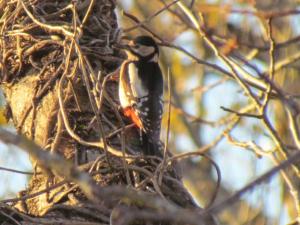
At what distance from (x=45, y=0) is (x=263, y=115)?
1.24 meters

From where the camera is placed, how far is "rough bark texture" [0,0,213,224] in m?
2.73

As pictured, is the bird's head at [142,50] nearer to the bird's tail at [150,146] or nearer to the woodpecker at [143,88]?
the woodpecker at [143,88]

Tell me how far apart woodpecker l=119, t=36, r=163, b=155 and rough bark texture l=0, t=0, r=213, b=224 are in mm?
136

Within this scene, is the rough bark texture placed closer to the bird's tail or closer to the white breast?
the bird's tail

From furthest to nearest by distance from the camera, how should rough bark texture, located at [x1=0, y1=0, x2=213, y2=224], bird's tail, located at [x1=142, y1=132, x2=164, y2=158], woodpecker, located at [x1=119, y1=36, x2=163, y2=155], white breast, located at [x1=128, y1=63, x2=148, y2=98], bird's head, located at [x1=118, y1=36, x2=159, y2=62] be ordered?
bird's head, located at [x1=118, y1=36, x2=159, y2=62], white breast, located at [x1=128, y1=63, x2=148, y2=98], woodpecker, located at [x1=119, y1=36, x2=163, y2=155], bird's tail, located at [x1=142, y1=132, x2=164, y2=158], rough bark texture, located at [x1=0, y1=0, x2=213, y2=224]

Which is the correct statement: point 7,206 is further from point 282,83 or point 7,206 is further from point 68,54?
point 282,83

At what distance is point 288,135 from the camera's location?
21.0 feet

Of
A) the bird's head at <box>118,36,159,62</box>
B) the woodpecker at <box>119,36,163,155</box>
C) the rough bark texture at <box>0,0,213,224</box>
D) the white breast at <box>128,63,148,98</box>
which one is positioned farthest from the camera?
the bird's head at <box>118,36,159,62</box>

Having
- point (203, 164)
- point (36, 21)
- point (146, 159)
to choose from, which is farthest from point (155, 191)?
point (203, 164)

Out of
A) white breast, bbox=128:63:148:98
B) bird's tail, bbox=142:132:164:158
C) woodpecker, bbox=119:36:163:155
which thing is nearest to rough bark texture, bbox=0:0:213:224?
bird's tail, bbox=142:132:164:158

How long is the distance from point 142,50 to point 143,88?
0.25 meters

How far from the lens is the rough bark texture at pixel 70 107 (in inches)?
108

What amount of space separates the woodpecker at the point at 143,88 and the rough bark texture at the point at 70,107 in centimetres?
14

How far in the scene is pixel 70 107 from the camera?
122 inches
